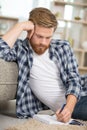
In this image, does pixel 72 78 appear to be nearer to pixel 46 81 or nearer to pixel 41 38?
pixel 46 81

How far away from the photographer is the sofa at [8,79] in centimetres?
162

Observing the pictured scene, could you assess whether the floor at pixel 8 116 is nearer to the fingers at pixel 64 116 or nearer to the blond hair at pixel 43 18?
the fingers at pixel 64 116

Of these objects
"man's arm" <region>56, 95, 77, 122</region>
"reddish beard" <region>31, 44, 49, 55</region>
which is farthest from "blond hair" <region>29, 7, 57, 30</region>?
"man's arm" <region>56, 95, 77, 122</region>

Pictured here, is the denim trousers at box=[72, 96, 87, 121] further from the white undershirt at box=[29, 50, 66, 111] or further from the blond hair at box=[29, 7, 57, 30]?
the blond hair at box=[29, 7, 57, 30]

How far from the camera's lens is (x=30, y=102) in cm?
175

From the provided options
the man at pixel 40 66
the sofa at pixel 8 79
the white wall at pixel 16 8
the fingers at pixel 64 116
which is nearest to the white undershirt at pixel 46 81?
the man at pixel 40 66

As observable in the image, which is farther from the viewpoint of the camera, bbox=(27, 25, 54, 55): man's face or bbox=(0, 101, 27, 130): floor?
bbox=(27, 25, 54, 55): man's face

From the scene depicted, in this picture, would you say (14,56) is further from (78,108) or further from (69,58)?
(78,108)

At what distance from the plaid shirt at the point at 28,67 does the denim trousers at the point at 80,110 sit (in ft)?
0.30

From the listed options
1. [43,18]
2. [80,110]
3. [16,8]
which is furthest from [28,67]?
[16,8]

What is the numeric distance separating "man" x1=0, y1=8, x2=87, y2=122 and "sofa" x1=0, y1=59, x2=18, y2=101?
30 mm

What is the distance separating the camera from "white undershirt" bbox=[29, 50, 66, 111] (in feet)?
5.61

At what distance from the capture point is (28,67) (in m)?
1.70

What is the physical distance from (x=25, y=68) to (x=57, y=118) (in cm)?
39
